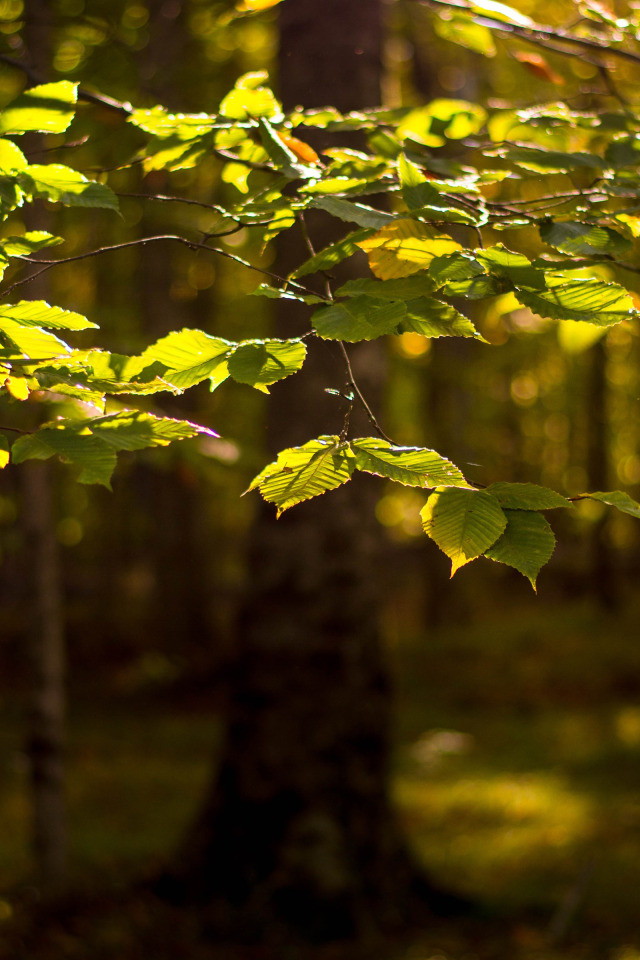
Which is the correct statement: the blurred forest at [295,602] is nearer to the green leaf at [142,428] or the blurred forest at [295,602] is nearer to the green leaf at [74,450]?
the green leaf at [142,428]

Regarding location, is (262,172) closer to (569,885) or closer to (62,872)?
(62,872)

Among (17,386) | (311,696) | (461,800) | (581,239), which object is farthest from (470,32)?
(461,800)

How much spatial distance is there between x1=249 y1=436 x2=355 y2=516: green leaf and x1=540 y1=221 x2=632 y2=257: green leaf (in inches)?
24.5

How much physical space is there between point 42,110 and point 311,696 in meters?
3.48

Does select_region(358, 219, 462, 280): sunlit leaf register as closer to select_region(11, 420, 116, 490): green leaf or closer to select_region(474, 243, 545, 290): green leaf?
select_region(474, 243, 545, 290): green leaf

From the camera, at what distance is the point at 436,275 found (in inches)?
55.9

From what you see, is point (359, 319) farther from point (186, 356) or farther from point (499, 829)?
point (499, 829)

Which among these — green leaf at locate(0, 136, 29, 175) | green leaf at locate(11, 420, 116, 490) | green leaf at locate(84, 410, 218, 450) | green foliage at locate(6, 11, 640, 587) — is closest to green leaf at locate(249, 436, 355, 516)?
green foliage at locate(6, 11, 640, 587)

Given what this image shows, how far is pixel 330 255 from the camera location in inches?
60.0

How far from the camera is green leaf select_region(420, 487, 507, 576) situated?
1386 mm

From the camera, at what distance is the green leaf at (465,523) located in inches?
54.6

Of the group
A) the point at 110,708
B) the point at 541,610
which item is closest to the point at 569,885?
the point at 110,708

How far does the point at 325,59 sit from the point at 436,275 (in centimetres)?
361

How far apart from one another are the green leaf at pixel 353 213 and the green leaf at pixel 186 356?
30cm
